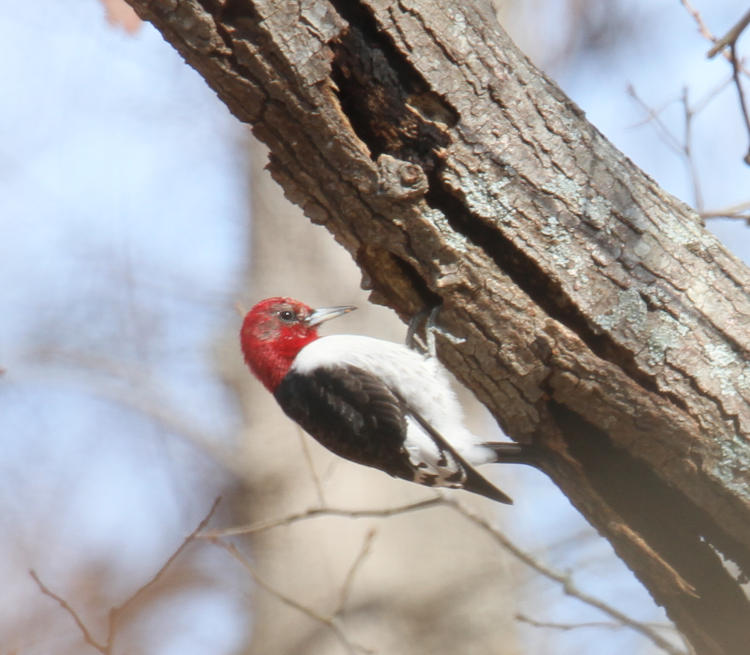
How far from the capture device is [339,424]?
11.8ft

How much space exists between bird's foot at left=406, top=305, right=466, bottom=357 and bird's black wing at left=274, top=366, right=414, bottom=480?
1.25 feet

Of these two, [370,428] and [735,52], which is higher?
[735,52]

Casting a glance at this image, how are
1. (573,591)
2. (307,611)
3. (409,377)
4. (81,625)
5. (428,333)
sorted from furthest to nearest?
(307,611)
(409,377)
(573,591)
(81,625)
(428,333)

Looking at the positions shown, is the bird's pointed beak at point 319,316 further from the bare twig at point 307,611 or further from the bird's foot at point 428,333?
the bare twig at point 307,611

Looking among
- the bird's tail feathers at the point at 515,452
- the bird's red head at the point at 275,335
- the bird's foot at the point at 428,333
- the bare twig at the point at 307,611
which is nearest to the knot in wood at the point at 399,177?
the bird's foot at the point at 428,333

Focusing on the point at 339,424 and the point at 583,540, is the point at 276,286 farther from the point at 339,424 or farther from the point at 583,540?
the point at 583,540

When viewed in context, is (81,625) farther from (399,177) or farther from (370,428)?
(399,177)

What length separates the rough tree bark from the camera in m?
2.30

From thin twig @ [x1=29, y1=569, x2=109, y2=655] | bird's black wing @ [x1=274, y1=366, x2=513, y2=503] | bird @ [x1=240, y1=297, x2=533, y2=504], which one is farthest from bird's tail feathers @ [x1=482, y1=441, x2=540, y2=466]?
thin twig @ [x1=29, y1=569, x2=109, y2=655]

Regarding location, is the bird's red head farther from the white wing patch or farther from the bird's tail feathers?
the bird's tail feathers

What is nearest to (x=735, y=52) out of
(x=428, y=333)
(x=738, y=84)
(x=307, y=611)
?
(x=738, y=84)

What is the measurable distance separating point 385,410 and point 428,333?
822 millimetres

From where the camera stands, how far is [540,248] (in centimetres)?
244

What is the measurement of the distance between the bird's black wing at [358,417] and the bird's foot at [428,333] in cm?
38
